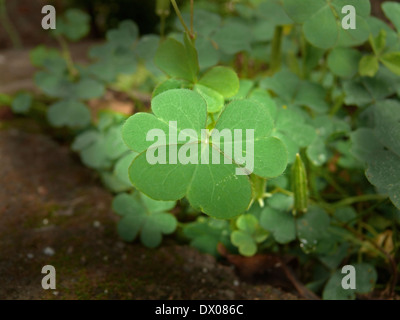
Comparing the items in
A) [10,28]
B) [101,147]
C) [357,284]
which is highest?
[10,28]

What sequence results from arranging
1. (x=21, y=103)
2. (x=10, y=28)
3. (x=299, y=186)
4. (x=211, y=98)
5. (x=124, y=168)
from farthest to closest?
(x=10, y=28), (x=21, y=103), (x=124, y=168), (x=299, y=186), (x=211, y=98)

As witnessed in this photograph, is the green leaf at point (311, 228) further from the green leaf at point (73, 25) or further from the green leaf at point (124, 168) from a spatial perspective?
the green leaf at point (73, 25)

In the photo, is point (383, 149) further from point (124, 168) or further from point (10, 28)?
point (10, 28)

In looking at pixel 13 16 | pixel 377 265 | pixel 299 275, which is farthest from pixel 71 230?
pixel 13 16

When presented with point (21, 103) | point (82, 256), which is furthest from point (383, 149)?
point (21, 103)

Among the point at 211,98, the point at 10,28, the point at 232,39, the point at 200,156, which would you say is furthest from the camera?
the point at 10,28

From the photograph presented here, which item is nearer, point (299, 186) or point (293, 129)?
point (299, 186)
